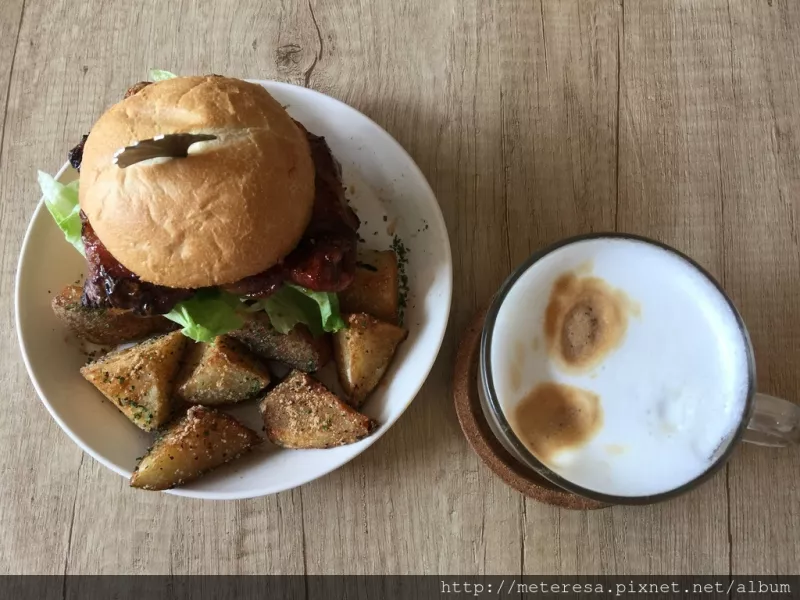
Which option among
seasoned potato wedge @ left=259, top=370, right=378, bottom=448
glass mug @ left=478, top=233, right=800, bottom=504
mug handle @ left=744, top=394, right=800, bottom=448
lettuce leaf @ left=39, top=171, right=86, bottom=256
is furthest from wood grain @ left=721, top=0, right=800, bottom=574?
lettuce leaf @ left=39, top=171, right=86, bottom=256

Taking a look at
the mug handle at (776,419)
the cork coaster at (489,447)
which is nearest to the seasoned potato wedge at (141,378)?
the cork coaster at (489,447)

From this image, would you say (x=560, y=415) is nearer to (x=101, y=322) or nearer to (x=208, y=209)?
(x=208, y=209)

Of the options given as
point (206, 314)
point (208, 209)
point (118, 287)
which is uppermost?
point (208, 209)

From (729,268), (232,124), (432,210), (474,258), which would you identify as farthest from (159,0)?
(729,268)

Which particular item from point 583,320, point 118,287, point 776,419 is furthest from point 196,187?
point 776,419

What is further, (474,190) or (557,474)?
(474,190)

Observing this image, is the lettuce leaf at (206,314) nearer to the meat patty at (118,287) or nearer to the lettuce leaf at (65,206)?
the meat patty at (118,287)

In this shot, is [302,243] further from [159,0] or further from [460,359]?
[159,0]
